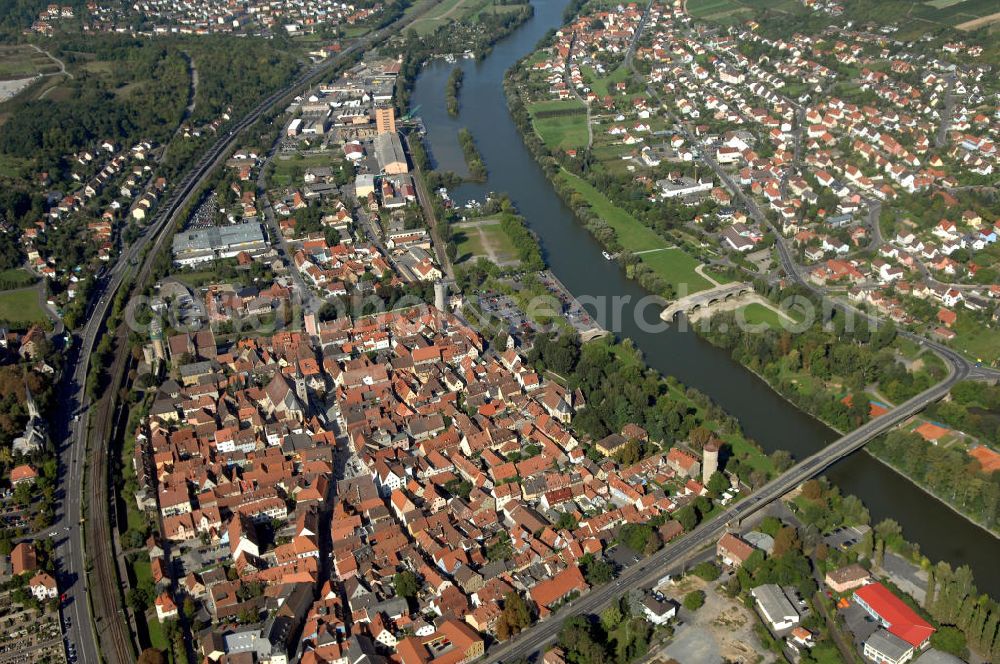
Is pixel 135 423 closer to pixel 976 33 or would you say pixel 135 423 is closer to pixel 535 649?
pixel 535 649

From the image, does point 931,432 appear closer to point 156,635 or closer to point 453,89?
point 156,635

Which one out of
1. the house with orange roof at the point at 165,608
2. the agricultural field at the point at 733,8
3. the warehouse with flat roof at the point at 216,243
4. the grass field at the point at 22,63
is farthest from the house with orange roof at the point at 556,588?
the agricultural field at the point at 733,8

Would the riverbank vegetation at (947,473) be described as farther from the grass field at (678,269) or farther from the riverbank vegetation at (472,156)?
the riverbank vegetation at (472,156)

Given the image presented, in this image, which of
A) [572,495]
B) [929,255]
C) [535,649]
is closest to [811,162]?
[929,255]

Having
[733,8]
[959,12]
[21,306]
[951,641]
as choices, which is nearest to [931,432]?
[951,641]

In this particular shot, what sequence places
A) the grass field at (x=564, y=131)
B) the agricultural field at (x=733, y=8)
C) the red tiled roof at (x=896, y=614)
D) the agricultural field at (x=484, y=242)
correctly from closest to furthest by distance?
the red tiled roof at (x=896, y=614), the agricultural field at (x=484, y=242), the grass field at (x=564, y=131), the agricultural field at (x=733, y=8)
